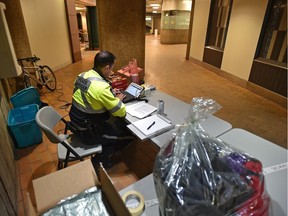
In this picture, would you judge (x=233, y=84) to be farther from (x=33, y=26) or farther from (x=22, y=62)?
(x=33, y=26)

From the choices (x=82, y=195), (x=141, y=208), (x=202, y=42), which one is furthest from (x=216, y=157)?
(x=202, y=42)

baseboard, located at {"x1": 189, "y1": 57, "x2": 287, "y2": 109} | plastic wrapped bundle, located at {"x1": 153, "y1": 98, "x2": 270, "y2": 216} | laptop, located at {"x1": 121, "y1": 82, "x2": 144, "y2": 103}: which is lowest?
baseboard, located at {"x1": 189, "y1": 57, "x2": 287, "y2": 109}

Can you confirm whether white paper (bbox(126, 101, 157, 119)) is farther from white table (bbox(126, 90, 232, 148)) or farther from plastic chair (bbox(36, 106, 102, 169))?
plastic chair (bbox(36, 106, 102, 169))

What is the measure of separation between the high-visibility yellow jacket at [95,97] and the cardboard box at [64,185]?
1.93 ft

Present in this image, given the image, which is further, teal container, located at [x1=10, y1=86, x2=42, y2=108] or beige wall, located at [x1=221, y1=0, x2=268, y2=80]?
beige wall, located at [x1=221, y1=0, x2=268, y2=80]

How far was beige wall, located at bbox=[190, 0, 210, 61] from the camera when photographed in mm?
5900

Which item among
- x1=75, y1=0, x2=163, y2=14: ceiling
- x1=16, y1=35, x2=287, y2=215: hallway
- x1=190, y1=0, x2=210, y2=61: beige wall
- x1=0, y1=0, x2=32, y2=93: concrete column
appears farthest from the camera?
x1=75, y1=0, x2=163, y2=14: ceiling

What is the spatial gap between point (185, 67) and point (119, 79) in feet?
14.8

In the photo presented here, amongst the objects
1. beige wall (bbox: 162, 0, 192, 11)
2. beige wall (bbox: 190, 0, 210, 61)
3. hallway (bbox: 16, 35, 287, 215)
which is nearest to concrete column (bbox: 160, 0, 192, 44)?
Answer: beige wall (bbox: 162, 0, 192, 11)

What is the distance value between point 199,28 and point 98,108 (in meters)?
5.92

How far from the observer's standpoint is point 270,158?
1.16m

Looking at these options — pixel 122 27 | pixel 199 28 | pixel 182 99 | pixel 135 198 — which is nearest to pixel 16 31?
pixel 122 27

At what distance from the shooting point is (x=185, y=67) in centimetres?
621

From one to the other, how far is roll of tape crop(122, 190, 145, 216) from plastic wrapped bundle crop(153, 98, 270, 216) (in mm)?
190
